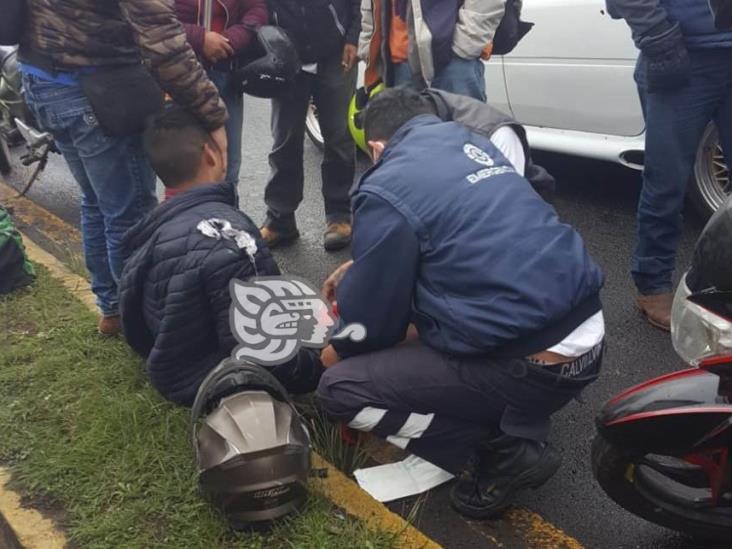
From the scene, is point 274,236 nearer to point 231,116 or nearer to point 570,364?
point 231,116

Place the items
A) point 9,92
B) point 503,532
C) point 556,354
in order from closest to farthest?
1. point 556,354
2. point 503,532
3. point 9,92

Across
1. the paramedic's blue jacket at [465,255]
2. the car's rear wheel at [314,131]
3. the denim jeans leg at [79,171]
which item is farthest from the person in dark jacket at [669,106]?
the car's rear wheel at [314,131]

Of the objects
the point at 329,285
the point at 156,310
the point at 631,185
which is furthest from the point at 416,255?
the point at 631,185

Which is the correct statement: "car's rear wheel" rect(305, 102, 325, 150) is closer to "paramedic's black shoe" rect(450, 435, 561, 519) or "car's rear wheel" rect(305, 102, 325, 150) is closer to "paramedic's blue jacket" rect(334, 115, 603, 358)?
"paramedic's blue jacket" rect(334, 115, 603, 358)

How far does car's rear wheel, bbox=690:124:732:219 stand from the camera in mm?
3949

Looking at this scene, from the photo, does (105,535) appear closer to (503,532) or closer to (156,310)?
(156,310)

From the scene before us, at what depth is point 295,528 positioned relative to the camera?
7.55ft

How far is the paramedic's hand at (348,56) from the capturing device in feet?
13.0

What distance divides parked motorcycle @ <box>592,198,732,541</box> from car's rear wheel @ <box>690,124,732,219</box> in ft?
6.51

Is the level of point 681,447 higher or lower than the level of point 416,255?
lower

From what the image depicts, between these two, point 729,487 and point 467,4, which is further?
point 467,4

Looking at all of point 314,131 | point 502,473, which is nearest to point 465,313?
point 502,473

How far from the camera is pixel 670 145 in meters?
3.18

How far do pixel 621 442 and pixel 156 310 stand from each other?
1.52 m
